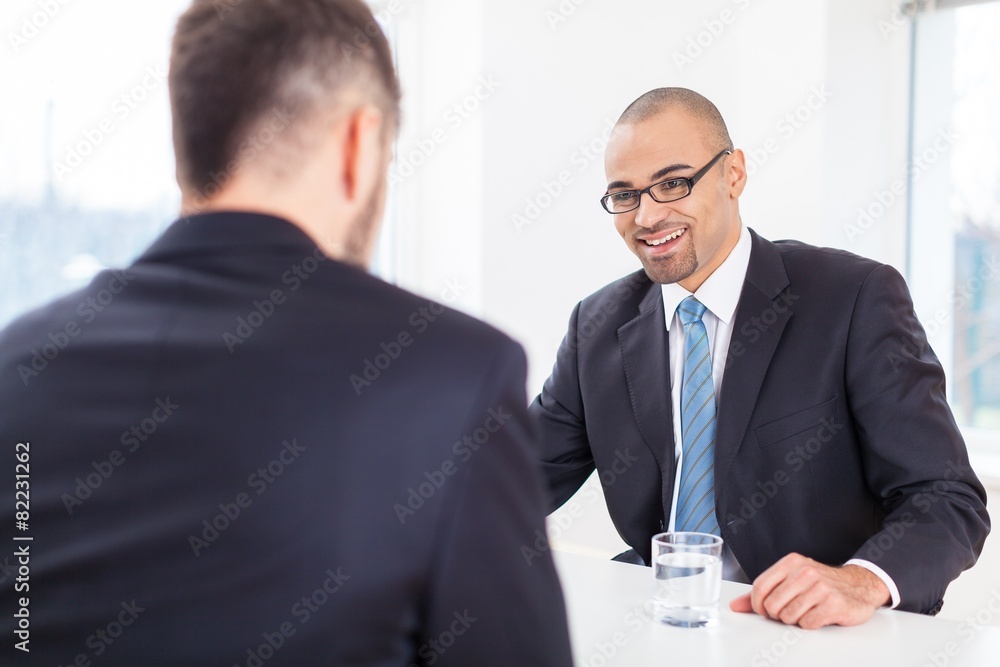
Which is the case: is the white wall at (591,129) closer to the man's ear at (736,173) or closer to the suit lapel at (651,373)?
the man's ear at (736,173)

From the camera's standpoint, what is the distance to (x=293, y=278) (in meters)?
0.73

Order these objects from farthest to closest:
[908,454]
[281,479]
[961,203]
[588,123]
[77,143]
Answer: [588,123]
[961,203]
[77,143]
[908,454]
[281,479]

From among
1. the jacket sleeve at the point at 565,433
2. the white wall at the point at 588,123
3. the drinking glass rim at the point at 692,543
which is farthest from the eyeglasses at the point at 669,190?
the white wall at the point at 588,123

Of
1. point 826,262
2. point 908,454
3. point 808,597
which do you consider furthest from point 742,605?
point 826,262

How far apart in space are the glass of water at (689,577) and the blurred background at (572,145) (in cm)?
190

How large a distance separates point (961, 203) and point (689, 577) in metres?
2.35

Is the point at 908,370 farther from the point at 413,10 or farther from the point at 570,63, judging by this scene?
the point at 413,10

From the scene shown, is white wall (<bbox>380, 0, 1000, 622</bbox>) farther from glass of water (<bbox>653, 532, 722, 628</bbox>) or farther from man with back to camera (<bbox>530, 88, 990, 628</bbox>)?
glass of water (<bbox>653, 532, 722, 628</bbox>)

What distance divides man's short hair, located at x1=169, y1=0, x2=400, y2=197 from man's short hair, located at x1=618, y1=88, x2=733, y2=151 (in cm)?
129

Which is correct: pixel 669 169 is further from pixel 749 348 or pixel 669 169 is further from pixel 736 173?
pixel 749 348

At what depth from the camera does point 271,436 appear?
0.68 metres

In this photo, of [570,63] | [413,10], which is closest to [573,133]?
[570,63]

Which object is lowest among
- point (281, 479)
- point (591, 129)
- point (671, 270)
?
point (671, 270)

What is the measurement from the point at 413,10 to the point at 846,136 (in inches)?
64.9
